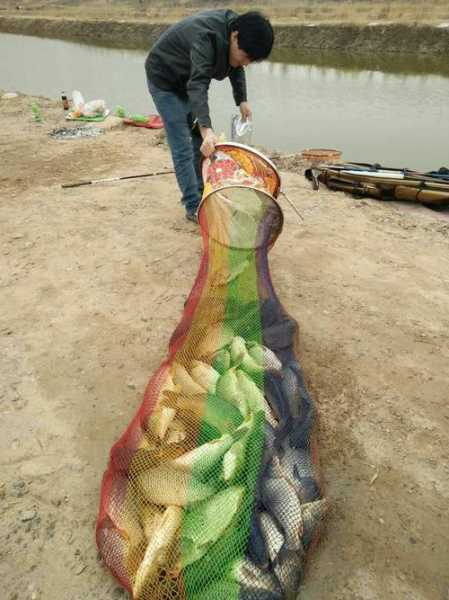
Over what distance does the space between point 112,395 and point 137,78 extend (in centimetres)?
1498

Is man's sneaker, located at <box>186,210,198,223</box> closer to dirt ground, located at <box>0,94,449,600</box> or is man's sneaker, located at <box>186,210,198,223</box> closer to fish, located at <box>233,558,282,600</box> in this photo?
dirt ground, located at <box>0,94,449,600</box>

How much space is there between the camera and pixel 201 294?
112 inches

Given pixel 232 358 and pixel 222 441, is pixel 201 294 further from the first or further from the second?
pixel 222 441

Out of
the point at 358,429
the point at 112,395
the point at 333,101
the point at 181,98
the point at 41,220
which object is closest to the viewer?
the point at 358,429

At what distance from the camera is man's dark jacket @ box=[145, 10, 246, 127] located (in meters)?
3.20

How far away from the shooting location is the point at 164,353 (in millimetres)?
2934

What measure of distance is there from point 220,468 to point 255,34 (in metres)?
2.75

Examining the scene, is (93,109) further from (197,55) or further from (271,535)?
(271,535)

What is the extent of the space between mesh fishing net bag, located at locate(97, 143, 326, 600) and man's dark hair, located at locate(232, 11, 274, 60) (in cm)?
100

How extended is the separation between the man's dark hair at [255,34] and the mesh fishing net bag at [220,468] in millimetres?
1001

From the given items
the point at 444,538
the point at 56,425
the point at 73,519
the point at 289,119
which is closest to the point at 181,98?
the point at 56,425

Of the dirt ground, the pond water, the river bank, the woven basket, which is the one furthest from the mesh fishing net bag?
the river bank

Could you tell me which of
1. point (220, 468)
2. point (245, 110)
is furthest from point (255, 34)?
point (220, 468)

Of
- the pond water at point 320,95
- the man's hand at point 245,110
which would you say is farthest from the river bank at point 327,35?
the man's hand at point 245,110
